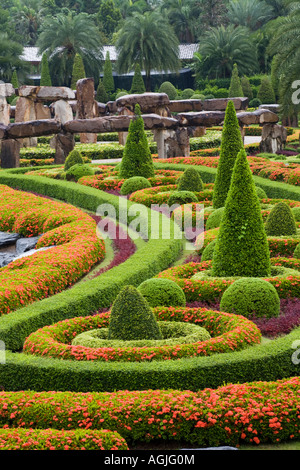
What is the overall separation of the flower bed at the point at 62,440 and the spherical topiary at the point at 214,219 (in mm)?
9431

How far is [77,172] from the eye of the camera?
80.9ft

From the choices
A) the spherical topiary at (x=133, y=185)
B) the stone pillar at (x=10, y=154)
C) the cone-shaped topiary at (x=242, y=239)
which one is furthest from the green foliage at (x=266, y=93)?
the cone-shaped topiary at (x=242, y=239)

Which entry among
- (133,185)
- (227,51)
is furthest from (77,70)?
(133,185)

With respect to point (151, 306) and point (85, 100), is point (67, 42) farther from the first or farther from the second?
point (151, 306)

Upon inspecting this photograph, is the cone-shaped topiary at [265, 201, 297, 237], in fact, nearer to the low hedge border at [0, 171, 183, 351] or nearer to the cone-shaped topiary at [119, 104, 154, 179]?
the low hedge border at [0, 171, 183, 351]

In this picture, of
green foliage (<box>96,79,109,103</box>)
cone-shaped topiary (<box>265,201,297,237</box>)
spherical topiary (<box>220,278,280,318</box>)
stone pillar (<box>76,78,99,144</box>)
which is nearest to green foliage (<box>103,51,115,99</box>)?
green foliage (<box>96,79,109,103</box>)

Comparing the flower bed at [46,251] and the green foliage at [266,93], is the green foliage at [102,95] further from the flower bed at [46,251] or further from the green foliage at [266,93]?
the flower bed at [46,251]

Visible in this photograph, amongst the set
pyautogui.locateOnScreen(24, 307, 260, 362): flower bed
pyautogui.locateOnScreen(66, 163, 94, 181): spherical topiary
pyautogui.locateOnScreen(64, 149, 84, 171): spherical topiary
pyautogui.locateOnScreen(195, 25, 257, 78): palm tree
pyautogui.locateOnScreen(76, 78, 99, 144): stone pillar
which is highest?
pyautogui.locateOnScreen(195, 25, 257, 78): palm tree

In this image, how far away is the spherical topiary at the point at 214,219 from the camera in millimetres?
15617

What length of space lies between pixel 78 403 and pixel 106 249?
812 centimetres

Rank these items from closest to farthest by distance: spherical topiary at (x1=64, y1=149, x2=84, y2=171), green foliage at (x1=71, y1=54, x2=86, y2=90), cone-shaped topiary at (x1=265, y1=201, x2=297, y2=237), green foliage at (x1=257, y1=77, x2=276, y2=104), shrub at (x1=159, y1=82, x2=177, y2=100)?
cone-shaped topiary at (x1=265, y1=201, x2=297, y2=237) < spherical topiary at (x1=64, y1=149, x2=84, y2=171) < green foliage at (x1=71, y1=54, x2=86, y2=90) < green foliage at (x1=257, y1=77, x2=276, y2=104) < shrub at (x1=159, y1=82, x2=177, y2=100)

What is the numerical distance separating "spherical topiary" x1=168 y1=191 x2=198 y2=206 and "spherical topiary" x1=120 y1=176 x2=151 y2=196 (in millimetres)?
2721

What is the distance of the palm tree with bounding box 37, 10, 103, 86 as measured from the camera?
52.1 metres
